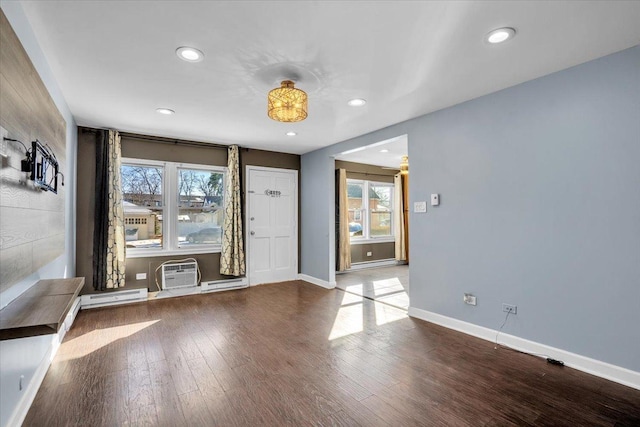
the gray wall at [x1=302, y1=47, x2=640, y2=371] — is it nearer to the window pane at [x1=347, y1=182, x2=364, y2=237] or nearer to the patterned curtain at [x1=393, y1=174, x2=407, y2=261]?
the window pane at [x1=347, y1=182, x2=364, y2=237]

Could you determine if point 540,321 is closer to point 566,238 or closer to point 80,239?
point 566,238

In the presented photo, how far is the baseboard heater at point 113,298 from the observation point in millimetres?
4113

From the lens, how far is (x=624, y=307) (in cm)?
225

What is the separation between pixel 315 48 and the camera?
2223 mm

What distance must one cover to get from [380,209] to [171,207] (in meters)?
4.95

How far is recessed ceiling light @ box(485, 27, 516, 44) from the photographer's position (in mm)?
2008

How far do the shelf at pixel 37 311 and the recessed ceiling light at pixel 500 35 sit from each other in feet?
10.0

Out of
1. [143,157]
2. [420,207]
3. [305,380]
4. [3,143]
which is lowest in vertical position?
[305,380]

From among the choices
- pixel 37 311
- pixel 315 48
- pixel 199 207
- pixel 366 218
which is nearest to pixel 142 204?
pixel 199 207

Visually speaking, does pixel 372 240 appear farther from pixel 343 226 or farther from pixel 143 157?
pixel 143 157

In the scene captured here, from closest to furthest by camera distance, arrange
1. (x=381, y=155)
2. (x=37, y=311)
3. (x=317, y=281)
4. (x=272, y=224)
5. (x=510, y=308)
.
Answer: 1. (x=37, y=311)
2. (x=510, y=308)
3. (x=317, y=281)
4. (x=272, y=224)
5. (x=381, y=155)

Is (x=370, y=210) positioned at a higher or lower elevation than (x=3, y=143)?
lower

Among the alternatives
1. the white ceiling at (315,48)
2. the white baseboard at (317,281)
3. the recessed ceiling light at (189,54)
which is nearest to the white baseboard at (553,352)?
the white baseboard at (317,281)

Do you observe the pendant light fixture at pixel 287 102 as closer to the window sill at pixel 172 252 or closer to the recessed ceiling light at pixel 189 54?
the recessed ceiling light at pixel 189 54
